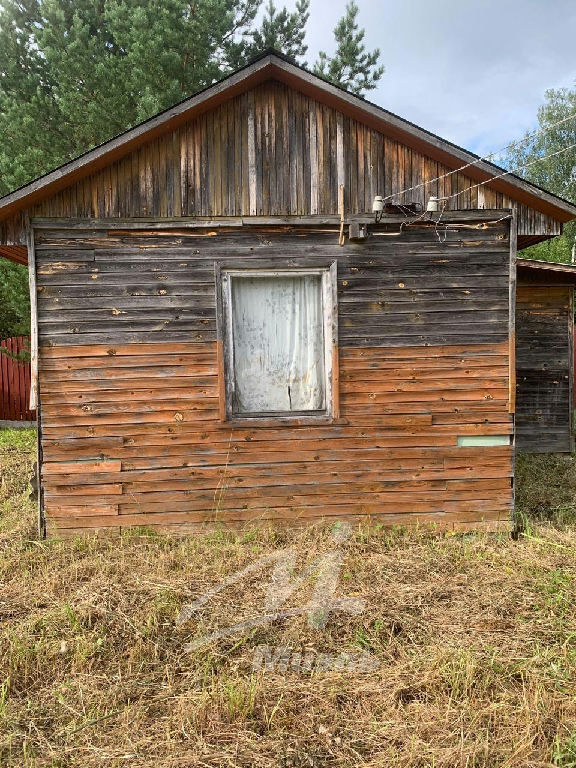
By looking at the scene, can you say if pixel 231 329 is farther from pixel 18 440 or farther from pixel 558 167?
pixel 558 167

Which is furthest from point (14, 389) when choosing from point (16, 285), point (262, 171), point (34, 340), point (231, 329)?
point (262, 171)

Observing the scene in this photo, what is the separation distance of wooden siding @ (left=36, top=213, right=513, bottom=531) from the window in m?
0.19

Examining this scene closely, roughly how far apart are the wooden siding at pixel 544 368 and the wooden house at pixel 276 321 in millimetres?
4559

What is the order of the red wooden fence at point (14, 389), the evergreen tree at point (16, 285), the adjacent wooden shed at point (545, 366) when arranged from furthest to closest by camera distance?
1. the red wooden fence at point (14, 389)
2. the evergreen tree at point (16, 285)
3. the adjacent wooden shed at point (545, 366)

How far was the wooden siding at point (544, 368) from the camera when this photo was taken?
10156 mm

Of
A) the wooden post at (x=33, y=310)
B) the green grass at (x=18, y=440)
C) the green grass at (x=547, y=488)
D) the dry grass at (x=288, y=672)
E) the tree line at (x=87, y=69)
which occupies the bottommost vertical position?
the dry grass at (x=288, y=672)

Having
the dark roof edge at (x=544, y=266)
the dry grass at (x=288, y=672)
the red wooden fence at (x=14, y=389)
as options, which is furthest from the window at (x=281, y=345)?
the red wooden fence at (x=14, y=389)

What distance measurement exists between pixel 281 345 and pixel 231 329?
0.56 metres

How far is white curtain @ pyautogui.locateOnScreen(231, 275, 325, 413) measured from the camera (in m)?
5.93

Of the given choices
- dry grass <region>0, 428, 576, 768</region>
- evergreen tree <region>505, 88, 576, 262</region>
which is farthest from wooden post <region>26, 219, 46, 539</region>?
evergreen tree <region>505, 88, 576, 262</region>

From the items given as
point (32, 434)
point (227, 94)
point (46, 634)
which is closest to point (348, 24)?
point (227, 94)

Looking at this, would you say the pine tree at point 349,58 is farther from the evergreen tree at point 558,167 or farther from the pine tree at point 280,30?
the evergreen tree at point 558,167

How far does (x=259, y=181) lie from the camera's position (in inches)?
225

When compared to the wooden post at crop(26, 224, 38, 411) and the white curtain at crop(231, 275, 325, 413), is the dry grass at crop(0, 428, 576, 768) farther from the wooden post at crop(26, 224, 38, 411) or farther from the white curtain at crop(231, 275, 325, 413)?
the wooden post at crop(26, 224, 38, 411)
